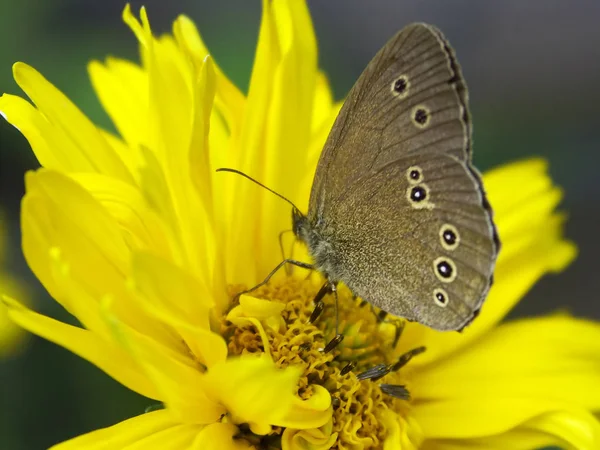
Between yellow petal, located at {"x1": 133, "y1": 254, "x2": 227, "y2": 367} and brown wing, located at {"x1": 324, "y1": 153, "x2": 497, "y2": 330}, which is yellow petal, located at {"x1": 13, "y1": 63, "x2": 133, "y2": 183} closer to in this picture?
yellow petal, located at {"x1": 133, "y1": 254, "x2": 227, "y2": 367}

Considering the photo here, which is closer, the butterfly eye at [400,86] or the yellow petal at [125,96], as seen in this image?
the butterfly eye at [400,86]

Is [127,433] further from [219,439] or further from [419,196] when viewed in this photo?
[419,196]

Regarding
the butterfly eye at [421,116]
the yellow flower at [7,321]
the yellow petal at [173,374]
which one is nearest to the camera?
the yellow petal at [173,374]

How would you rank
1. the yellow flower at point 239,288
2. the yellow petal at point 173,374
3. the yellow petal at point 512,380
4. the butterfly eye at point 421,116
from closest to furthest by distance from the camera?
the yellow petal at point 173,374 → the yellow flower at point 239,288 → the butterfly eye at point 421,116 → the yellow petal at point 512,380

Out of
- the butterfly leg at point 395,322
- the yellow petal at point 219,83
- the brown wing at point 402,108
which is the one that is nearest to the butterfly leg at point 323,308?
the butterfly leg at point 395,322

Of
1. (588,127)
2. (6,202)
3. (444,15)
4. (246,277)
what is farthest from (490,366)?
(444,15)

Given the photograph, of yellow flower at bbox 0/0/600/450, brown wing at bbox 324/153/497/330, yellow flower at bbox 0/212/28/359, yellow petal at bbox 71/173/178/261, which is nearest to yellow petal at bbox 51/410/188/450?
yellow flower at bbox 0/0/600/450

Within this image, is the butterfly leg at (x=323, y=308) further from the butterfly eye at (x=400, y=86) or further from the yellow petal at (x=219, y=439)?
the butterfly eye at (x=400, y=86)
